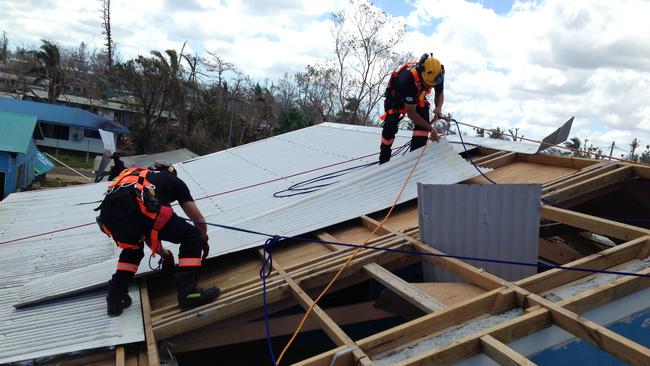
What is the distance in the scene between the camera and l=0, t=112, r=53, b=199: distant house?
21703 mm

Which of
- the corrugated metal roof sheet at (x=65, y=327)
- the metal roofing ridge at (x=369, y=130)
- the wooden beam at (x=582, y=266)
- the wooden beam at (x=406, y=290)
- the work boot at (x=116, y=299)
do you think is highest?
the metal roofing ridge at (x=369, y=130)

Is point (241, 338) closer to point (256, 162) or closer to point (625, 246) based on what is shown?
point (625, 246)

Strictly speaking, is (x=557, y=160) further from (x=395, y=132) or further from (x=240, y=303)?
(x=240, y=303)

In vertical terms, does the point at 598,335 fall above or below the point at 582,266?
below

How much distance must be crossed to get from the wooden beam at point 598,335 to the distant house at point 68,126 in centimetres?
3907

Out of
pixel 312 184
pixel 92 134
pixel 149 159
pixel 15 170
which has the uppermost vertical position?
pixel 312 184

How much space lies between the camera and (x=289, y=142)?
11.2 m

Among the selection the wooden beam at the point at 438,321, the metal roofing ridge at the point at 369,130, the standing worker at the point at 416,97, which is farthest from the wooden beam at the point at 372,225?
the metal roofing ridge at the point at 369,130

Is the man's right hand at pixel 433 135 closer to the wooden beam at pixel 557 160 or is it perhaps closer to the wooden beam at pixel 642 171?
the wooden beam at pixel 557 160

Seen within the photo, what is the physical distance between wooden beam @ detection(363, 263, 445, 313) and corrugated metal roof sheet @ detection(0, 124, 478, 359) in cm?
115

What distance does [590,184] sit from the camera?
15.6ft

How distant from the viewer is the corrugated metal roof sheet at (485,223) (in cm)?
380

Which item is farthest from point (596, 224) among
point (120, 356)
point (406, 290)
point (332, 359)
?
point (120, 356)

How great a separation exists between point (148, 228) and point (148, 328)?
80 centimetres
